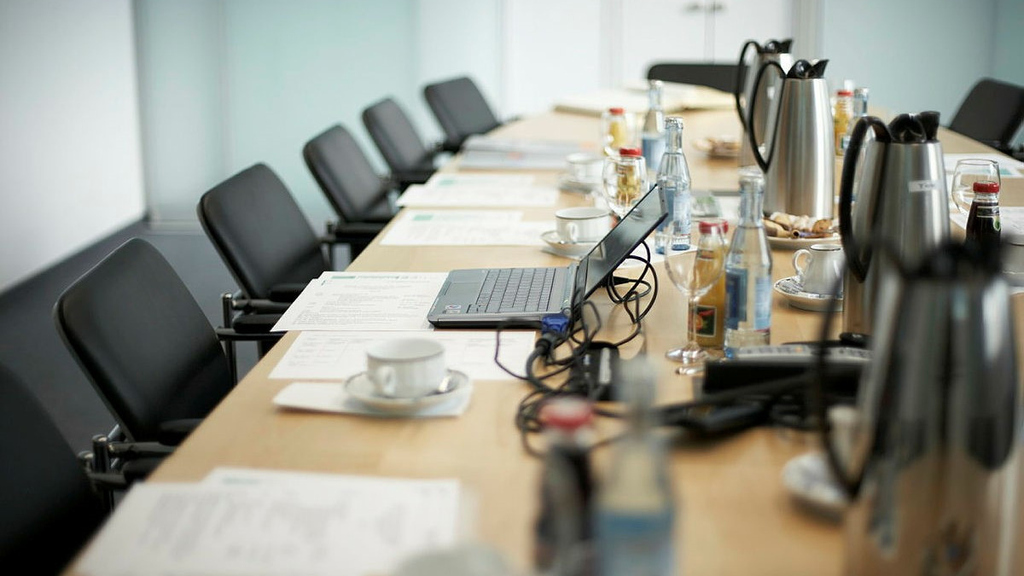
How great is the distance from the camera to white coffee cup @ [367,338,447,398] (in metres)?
1.29

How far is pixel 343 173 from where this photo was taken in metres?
3.00

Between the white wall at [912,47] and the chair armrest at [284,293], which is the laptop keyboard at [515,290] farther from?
the white wall at [912,47]

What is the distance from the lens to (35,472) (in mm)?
1376

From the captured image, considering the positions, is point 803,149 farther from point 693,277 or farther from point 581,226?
point 693,277

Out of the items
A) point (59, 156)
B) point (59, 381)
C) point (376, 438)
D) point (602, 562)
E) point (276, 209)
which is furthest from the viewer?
point (59, 156)

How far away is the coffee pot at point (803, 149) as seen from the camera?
209cm

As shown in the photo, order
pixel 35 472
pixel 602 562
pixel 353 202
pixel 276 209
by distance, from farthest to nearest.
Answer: pixel 353 202 < pixel 276 209 < pixel 35 472 < pixel 602 562

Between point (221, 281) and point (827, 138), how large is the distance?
3080mm

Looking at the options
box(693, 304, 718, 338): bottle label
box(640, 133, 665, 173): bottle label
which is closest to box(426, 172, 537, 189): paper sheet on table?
box(640, 133, 665, 173): bottle label

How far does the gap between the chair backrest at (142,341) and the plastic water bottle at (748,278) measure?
0.81 m

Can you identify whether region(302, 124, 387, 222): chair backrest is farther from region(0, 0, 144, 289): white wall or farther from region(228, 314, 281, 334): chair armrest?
region(0, 0, 144, 289): white wall

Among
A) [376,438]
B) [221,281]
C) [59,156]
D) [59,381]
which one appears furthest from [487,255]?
[59,156]

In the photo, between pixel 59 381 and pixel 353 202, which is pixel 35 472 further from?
pixel 59 381

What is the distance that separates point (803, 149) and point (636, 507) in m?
1.47
